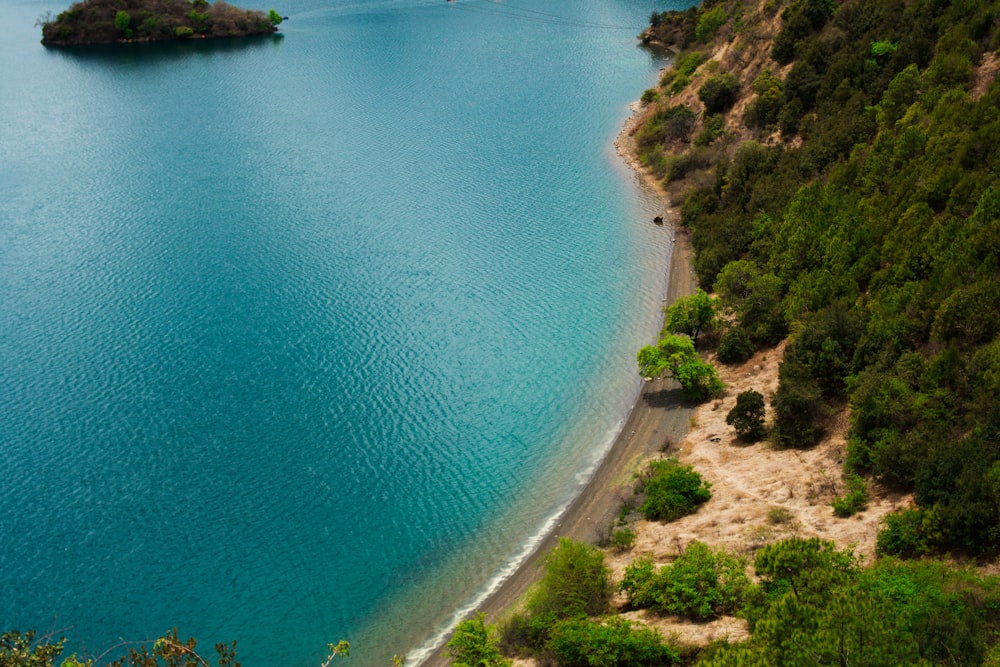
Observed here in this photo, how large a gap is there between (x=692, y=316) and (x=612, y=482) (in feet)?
39.9

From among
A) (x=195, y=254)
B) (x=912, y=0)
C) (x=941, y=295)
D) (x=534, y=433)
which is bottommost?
(x=534, y=433)

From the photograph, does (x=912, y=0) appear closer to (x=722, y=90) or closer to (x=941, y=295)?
(x=722, y=90)

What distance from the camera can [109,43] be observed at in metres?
130

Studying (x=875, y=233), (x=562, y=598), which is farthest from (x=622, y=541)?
(x=875, y=233)

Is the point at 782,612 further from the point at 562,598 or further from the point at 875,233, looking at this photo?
the point at 875,233

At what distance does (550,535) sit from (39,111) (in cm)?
8588

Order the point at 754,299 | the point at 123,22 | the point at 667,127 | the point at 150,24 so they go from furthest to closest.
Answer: the point at 150,24
the point at 123,22
the point at 667,127
the point at 754,299

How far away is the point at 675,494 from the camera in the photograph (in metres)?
36.3

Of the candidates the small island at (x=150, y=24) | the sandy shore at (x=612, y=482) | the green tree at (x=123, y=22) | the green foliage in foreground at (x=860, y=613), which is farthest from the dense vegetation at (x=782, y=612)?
the green tree at (x=123, y=22)

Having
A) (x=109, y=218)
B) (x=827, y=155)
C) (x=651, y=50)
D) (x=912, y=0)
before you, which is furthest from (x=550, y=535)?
(x=651, y=50)

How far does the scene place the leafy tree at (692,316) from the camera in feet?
158

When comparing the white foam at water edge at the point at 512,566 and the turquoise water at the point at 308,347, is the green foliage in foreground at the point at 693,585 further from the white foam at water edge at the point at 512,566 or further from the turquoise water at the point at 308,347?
the turquoise water at the point at 308,347

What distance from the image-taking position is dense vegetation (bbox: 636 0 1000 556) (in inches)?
1299

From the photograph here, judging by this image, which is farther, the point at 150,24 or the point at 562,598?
the point at 150,24
